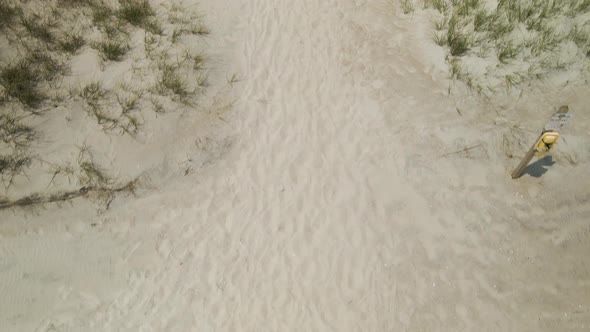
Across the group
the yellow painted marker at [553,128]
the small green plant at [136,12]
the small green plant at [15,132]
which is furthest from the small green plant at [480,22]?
the small green plant at [15,132]

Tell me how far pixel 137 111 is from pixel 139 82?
1.45 ft

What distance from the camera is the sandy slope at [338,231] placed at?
379 centimetres

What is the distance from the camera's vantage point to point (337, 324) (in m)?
3.72

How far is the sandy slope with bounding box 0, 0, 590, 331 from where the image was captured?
3.79 metres

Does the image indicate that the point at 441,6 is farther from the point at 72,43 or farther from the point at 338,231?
the point at 72,43

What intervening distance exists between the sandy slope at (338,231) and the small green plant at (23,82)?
59.9 inches

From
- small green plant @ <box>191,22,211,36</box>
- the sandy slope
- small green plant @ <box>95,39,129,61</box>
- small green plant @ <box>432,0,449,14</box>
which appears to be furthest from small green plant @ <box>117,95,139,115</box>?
small green plant @ <box>432,0,449,14</box>

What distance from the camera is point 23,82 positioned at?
4.88 metres

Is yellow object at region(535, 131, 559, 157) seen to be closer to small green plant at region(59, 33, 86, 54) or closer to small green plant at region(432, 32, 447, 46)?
small green plant at region(432, 32, 447, 46)

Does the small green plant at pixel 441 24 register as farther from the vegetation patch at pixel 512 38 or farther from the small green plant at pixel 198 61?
the small green plant at pixel 198 61

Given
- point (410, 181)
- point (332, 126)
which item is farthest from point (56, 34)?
point (410, 181)

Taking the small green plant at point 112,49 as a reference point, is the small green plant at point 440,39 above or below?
above

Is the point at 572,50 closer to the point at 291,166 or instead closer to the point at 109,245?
the point at 291,166

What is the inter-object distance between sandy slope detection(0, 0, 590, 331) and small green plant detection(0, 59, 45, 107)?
5.00 feet
